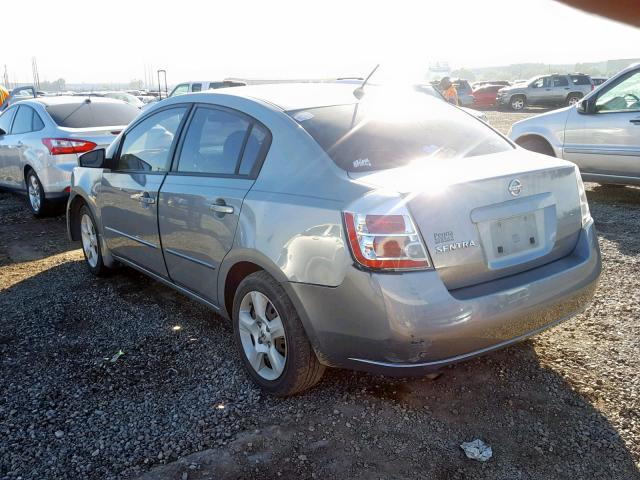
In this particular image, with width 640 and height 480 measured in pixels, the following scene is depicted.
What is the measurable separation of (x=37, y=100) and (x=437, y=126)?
22.3 ft

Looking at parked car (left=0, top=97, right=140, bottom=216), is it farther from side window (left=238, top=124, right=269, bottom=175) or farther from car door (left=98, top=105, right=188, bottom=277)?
side window (left=238, top=124, right=269, bottom=175)

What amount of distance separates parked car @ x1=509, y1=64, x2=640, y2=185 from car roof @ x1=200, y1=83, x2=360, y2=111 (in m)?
4.70

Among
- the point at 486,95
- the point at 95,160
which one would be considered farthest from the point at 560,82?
the point at 95,160

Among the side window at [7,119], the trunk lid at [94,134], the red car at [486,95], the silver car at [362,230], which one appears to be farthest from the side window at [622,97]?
the red car at [486,95]

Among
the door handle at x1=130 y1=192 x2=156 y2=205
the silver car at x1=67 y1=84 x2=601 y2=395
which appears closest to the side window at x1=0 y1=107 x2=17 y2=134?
the door handle at x1=130 y1=192 x2=156 y2=205

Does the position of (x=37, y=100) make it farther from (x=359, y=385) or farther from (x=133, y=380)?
(x=359, y=385)

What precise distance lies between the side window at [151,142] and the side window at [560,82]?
29.5 meters

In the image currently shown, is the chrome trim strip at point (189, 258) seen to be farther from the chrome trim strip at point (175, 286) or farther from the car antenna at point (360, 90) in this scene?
the car antenna at point (360, 90)

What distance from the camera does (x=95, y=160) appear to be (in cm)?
487

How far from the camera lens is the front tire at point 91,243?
17.4 feet

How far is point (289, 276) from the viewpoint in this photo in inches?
118

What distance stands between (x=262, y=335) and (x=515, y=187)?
1514 mm

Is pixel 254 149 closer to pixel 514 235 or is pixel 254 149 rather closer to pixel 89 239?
pixel 514 235

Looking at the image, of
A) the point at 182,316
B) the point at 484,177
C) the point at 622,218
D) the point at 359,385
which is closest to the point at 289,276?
the point at 359,385
